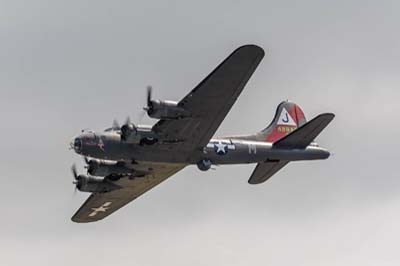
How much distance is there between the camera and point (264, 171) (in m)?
46.5

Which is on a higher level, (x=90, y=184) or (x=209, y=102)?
(x=209, y=102)

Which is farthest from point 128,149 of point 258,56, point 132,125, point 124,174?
point 258,56

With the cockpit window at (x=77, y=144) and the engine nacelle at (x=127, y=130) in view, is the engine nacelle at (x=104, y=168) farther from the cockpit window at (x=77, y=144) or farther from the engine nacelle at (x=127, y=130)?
the engine nacelle at (x=127, y=130)

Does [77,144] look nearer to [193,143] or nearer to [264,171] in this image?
[193,143]

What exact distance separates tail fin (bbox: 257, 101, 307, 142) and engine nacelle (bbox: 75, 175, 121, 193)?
8660mm

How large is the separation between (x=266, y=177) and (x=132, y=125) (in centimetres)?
924

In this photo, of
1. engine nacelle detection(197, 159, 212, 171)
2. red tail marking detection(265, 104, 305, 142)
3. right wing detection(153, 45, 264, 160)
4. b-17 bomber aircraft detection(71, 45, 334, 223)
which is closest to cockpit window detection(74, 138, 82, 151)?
b-17 bomber aircraft detection(71, 45, 334, 223)

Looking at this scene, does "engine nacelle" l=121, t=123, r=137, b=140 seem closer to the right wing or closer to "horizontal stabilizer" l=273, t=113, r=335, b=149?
the right wing

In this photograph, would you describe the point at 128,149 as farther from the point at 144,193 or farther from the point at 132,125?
the point at 144,193

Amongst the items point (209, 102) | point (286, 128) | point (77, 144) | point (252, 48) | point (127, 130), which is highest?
point (252, 48)

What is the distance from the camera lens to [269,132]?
4756 centimetres

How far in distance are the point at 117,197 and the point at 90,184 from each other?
2.91 meters

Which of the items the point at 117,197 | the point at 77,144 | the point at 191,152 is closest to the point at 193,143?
the point at 191,152

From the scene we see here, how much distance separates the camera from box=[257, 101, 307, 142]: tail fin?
Result: 156ft
